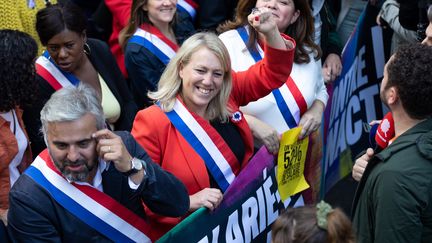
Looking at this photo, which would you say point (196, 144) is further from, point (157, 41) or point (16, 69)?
point (157, 41)

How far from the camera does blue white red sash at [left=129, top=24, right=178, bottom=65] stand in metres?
4.86

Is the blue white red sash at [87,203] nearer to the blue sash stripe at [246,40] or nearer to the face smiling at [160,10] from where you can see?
the blue sash stripe at [246,40]

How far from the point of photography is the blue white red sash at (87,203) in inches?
125

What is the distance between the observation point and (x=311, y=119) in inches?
179

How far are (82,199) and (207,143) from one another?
804mm

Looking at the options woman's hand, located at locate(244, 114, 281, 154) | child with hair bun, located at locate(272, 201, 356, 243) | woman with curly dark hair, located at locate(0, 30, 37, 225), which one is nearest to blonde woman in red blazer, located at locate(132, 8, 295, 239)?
woman's hand, located at locate(244, 114, 281, 154)

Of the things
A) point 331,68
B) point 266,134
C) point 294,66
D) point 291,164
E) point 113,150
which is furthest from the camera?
point 331,68

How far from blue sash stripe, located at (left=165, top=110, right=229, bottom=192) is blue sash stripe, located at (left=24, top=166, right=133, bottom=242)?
0.66 meters

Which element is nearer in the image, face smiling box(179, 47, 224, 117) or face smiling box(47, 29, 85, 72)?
face smiling box(179, 47, 224, 117)

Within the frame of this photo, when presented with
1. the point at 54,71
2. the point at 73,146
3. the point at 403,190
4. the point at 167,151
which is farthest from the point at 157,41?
the point at 403,190

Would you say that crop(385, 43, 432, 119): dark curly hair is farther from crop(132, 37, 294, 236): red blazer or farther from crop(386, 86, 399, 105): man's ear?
crop(132, 37, 294, 236): red blazer

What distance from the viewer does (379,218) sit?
326 centimetres

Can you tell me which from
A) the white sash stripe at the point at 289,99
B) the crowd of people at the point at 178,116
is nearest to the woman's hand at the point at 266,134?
the crowd of people at the point at 178,116

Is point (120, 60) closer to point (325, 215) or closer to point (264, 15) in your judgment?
point (264, 15)
